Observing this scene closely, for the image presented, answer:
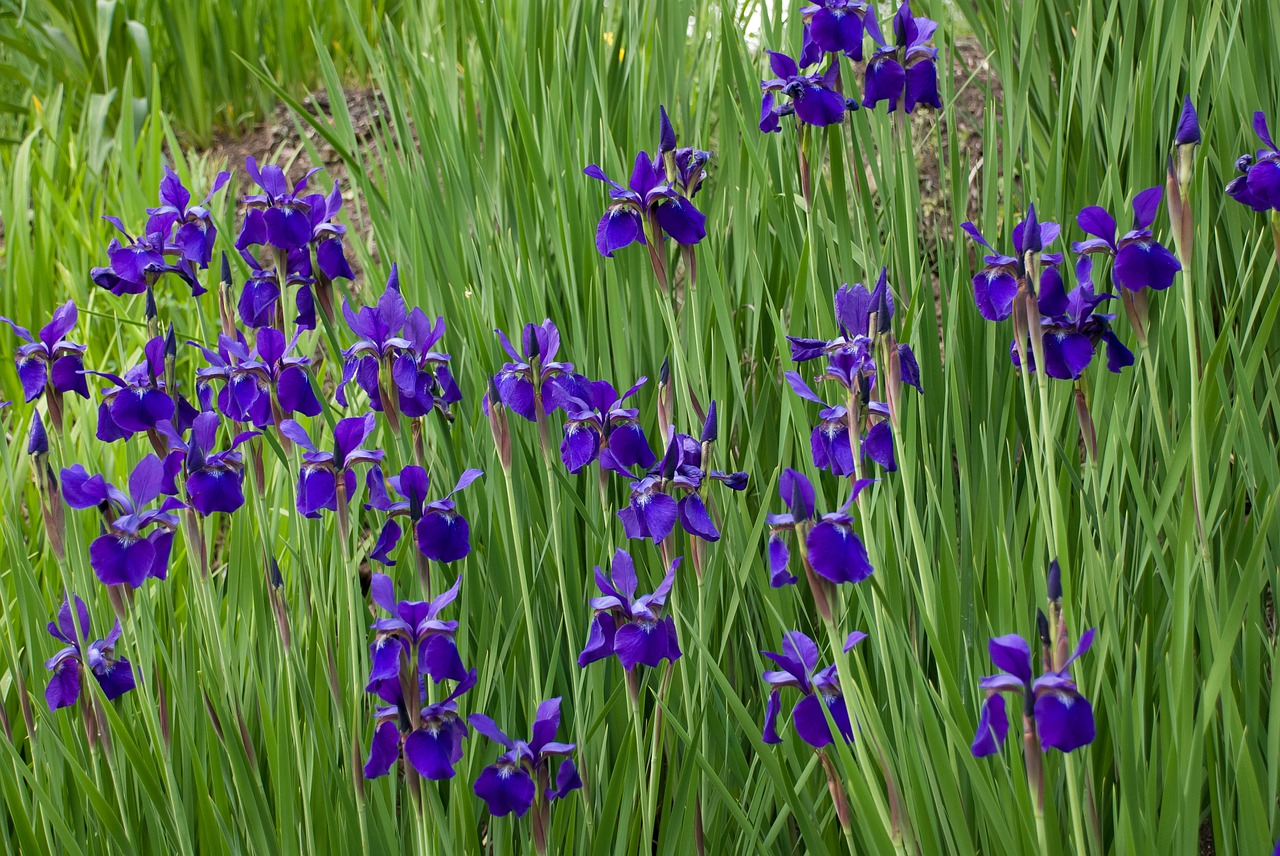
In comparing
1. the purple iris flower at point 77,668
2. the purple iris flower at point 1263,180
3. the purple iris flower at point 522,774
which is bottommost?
the purple iris flower at point 522,774

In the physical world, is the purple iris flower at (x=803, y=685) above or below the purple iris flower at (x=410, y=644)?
below

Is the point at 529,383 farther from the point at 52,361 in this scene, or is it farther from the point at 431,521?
the point at 52,361

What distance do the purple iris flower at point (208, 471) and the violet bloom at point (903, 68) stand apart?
118 cm


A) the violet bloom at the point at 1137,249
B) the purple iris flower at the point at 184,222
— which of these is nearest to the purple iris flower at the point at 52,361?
the purple iris flower at the point at 184,222

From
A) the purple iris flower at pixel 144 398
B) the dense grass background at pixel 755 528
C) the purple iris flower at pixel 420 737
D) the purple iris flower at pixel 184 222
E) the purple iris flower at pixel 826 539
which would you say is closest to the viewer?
the purple iris flower at pixel 826 539

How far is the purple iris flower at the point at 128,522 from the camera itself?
1.26 meters

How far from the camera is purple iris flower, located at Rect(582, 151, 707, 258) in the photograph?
1.44 metres

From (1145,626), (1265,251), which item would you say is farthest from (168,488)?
(1265,251)

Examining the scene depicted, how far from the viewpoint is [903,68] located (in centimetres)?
171

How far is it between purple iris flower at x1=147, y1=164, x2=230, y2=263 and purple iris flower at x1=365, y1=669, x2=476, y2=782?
2.86ft

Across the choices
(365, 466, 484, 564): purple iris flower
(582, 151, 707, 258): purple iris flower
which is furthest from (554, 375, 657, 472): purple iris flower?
(582, 151, 707, 258): purple iris flower

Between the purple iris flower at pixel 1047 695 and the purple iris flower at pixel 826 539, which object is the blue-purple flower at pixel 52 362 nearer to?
the purple iris flower at pixel 826 539

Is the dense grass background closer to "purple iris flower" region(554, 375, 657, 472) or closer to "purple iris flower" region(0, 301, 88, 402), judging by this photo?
"purple iris flower" region(554, 375, 657, 472)

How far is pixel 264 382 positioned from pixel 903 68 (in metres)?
1.19
